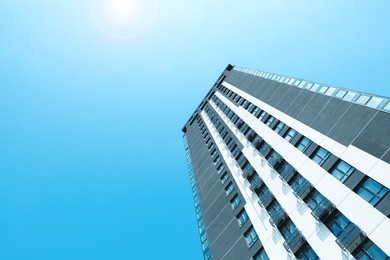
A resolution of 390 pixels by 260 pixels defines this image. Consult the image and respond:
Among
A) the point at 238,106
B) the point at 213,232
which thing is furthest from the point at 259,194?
the point at 238,106

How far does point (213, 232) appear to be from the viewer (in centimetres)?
3284

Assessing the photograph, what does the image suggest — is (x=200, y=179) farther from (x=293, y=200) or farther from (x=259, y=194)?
(x=293, y=200)

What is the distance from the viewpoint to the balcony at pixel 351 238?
1764 centimetres

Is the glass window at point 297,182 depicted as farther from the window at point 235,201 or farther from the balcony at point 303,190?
the window at point 235,201

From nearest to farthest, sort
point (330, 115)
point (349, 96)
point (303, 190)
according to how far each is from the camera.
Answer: point (303, 190), point (349, 96), point (330, 115)

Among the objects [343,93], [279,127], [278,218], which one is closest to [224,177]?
[279,127]

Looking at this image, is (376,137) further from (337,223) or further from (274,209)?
(274,209)

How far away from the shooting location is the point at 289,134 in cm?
3084

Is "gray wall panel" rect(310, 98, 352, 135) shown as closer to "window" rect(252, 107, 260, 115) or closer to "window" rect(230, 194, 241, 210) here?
"window" rect(230, 194, 241, 210)

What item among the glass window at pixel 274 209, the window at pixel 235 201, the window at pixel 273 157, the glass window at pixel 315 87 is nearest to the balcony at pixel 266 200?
the glass window at pixel 274 209

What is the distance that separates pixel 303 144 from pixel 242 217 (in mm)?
9387

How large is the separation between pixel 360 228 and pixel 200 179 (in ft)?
96.2

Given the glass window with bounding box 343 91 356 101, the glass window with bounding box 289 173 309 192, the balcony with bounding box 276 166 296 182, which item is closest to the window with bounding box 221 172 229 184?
the balcony with bounding box 276 166 296 182

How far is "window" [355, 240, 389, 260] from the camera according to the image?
648 inches
